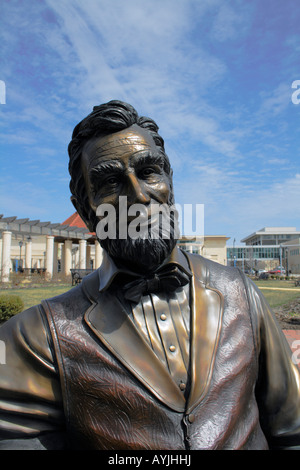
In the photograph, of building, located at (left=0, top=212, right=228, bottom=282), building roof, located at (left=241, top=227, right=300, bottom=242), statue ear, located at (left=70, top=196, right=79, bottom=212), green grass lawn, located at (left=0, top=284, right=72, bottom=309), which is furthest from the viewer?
building roof, located at (left=241, top=227, right=300, bottom=242)

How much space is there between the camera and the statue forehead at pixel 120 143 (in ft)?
4.75

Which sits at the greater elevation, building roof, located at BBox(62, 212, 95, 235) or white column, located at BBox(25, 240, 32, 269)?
building roof, located at BBox(62, 212, 95, 235)

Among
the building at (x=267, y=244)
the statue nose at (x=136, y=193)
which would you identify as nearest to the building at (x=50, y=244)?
the statue nose at (x=136, y=193)

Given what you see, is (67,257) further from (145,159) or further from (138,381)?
(138,381)

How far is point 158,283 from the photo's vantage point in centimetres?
145

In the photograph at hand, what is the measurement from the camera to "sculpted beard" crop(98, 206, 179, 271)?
4.46 ft

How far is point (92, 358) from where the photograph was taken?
127cm

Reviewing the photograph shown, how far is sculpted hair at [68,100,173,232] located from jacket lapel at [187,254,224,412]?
554 millimetres

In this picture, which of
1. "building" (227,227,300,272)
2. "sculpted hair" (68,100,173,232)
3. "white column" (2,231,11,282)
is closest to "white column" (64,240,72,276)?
"white column" (2,231,11,282)

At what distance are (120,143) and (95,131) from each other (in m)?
Answer: 0.15

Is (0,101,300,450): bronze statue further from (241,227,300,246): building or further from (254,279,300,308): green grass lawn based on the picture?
(241,227,300,246): building

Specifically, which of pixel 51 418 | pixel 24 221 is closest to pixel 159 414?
pixel 51 418

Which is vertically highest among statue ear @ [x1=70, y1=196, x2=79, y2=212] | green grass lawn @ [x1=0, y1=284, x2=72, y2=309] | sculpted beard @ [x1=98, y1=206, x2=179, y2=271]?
statue ear @ [x1=70, y1=196, x2=79, y2=212]

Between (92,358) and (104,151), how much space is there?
2.76 feet
